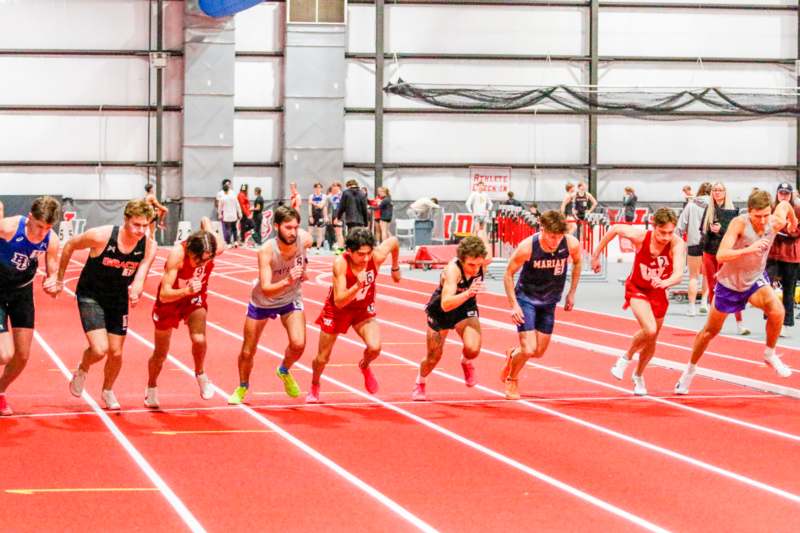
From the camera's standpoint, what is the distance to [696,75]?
39219 mm

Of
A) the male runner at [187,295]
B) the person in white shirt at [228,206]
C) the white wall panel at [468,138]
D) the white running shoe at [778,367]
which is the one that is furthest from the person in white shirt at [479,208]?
the male runner at [187,295]

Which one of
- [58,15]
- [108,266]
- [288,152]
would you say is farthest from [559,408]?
[58,15]

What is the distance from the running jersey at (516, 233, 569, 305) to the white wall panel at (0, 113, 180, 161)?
2864 centimetres

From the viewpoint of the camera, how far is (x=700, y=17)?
129 feet

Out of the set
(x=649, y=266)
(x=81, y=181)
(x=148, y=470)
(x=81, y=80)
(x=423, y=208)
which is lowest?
(x=148, y=470)

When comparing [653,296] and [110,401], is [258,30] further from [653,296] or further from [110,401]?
[110,401]

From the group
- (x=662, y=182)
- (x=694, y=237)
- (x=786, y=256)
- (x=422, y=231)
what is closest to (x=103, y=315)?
(x=786, y=256)

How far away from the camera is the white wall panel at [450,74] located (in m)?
38.6

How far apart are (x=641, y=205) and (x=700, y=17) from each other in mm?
5626

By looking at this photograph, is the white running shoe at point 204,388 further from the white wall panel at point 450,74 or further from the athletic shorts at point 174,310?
the white wall panel at point 450,74

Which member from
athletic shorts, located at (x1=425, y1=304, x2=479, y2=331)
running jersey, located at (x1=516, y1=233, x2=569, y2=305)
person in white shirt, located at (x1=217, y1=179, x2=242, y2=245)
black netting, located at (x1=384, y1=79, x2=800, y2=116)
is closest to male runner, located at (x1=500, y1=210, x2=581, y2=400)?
running jersey, located at (x1=516, y1=233, x2=569, y2=305)

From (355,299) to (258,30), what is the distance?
28681 mm

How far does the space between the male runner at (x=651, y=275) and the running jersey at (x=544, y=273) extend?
0.61 metres

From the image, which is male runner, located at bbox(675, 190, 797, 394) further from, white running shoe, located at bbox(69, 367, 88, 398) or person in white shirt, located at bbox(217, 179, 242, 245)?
person in white shirt, located at bbox(217, 179, 242, 245)
